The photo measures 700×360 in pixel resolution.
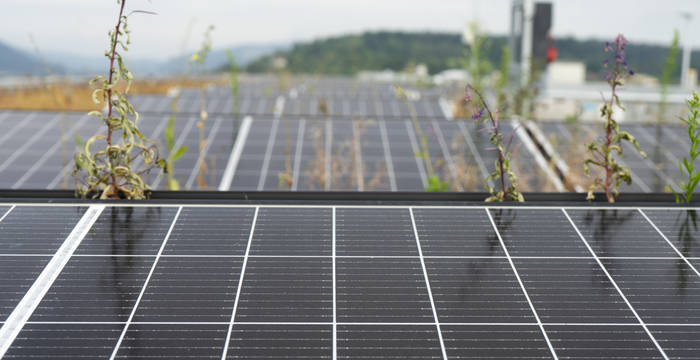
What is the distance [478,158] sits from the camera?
9562 mm

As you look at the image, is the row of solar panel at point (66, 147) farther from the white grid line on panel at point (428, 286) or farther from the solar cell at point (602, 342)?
the solar cell at point (602, 342)

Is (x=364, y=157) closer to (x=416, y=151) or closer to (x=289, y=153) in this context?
(x=416, y=151)

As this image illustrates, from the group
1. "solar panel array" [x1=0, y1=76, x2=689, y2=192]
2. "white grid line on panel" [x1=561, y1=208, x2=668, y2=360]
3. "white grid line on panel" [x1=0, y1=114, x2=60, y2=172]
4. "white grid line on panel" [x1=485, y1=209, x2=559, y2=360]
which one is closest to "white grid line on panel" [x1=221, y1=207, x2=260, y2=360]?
"white grid line on panel" [x1=485, y1=209, x2=559, y2=360]

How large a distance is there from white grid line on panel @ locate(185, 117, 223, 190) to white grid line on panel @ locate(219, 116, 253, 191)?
346 millimetres

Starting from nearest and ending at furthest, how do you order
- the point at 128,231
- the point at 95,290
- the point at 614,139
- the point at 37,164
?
1. the point at 95,290
2. the point at 128,231
3. the point at 614,139
4. the point at 37,164

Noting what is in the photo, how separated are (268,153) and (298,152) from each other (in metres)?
0.44

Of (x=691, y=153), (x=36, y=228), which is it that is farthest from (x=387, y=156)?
(x=36, y=228)

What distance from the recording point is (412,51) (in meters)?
60.0

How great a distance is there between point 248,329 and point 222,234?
1031mm

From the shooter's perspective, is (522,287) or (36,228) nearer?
(522,287)

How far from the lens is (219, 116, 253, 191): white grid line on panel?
28.6 feet

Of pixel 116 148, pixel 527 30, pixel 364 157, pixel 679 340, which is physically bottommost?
pixel 364 157

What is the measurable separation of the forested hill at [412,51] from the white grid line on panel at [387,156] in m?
26.0

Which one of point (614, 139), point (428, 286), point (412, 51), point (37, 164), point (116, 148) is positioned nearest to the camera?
point (428, 286)
